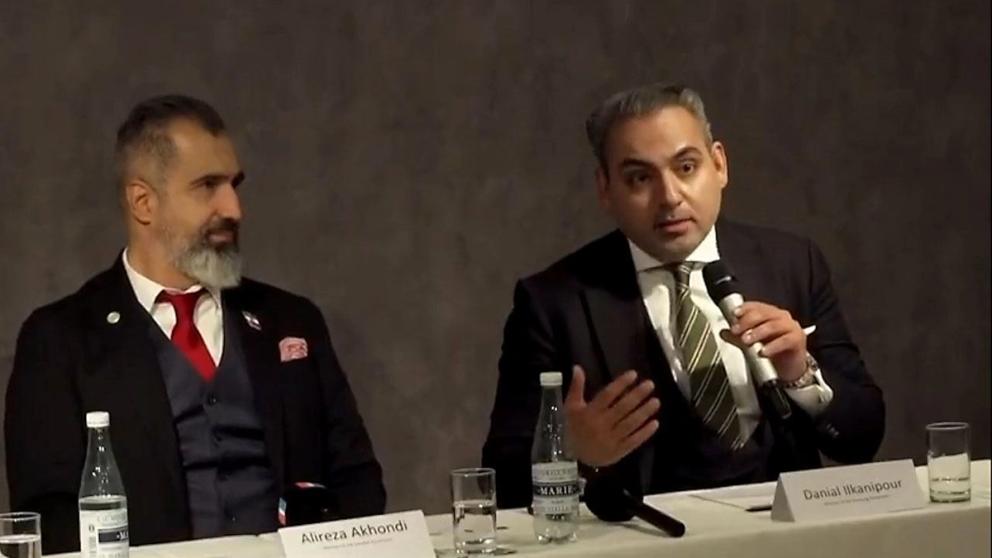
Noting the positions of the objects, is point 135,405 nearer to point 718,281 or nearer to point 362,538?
point 362,538

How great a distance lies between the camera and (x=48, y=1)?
2.66 m

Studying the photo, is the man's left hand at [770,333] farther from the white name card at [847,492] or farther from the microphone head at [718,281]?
the white name card at [847,492]

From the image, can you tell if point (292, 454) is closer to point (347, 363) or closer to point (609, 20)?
point (347, 363)

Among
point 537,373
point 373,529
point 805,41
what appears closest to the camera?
point 373,529

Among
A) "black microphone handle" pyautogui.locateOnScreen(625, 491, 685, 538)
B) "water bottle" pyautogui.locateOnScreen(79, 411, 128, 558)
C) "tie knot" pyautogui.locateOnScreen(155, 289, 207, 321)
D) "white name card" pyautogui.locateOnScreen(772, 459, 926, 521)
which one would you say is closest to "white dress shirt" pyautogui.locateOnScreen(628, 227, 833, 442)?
"white name card" pyautogui.locateOnScreen(772, 459, 926, 521)

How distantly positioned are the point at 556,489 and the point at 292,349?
0.63 meters

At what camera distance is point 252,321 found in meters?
2.79

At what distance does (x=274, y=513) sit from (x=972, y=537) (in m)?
1.11

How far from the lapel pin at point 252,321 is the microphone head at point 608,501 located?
64cm

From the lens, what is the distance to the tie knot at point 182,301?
2.72 m

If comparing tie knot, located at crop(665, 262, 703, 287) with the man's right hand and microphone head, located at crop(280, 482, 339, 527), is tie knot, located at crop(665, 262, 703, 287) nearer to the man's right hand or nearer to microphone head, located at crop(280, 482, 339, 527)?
the man's right hand

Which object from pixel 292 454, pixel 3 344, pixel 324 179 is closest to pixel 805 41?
pixel 324 179

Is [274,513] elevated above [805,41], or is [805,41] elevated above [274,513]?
[805,41]

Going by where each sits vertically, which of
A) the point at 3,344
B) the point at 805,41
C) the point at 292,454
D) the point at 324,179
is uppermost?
the point at 805,41
